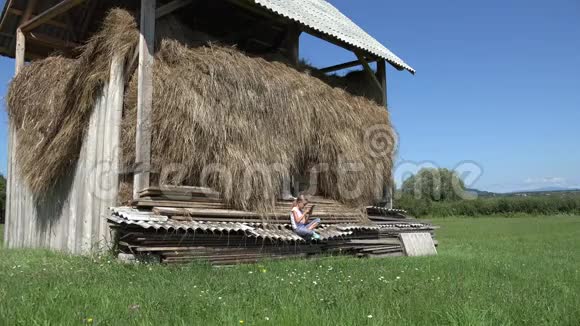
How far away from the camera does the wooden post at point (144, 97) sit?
9.04 meters

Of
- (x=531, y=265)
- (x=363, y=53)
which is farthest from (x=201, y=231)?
(x=363, y=53)

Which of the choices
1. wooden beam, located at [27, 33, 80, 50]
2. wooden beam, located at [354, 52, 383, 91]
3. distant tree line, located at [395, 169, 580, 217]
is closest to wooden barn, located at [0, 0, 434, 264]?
wooden beam, located at [27, 33, 80, 50]

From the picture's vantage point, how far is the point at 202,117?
916 centimetres

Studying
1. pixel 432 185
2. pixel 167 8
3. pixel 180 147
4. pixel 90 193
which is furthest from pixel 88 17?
pixel 432 185

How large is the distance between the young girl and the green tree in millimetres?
29562

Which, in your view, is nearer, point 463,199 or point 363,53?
point 363,53

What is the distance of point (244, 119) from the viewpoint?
9836 millimetres

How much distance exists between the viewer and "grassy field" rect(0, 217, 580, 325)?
14.3 ft

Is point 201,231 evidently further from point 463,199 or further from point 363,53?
point 463,199

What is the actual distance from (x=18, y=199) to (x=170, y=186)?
5.64m

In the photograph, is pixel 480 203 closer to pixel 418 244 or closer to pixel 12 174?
pixel 418 244

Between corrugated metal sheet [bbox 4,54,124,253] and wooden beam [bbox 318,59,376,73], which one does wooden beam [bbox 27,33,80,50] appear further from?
wooden beam [bbox 318,59,376,73]

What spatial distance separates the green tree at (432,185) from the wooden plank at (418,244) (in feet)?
84.1

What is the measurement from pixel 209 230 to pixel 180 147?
57.8 inches
